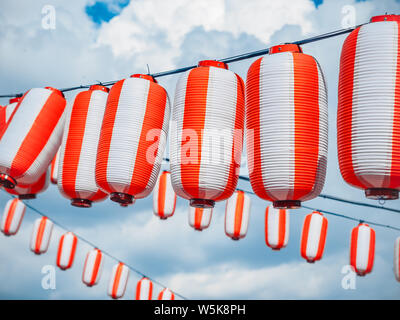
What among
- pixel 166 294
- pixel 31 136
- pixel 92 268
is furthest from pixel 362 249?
pixel 92 268

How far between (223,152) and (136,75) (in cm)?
136

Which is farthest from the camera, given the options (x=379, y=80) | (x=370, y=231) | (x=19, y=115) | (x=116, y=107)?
(x=370, y=231)

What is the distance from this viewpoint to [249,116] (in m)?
3.03

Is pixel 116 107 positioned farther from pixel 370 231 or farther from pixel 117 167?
pixel 370 231

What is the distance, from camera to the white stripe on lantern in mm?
2400

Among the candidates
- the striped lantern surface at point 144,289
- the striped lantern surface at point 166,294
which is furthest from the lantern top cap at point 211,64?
the striped lantern surface at point 166,294

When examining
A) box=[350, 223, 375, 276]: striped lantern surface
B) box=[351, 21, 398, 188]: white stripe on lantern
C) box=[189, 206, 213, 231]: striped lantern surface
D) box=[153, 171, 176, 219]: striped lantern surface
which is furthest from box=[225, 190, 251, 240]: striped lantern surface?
box=[351, 21, 398, 188]: white stripe on lantern

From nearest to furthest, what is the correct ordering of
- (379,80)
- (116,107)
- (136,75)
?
1. (379,80)
2. (116,107)
3. (136,75)

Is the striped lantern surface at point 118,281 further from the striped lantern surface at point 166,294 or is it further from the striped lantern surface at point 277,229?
the striped lantern surface at point 277,229

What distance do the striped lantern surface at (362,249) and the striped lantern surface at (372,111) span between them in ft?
18.6

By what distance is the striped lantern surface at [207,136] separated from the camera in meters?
3.05

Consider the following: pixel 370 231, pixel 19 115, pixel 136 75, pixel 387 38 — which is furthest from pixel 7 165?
pixel 370 231

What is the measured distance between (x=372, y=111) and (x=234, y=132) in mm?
1100

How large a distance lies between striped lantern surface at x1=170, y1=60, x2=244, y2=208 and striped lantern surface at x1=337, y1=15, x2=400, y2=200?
86cm
